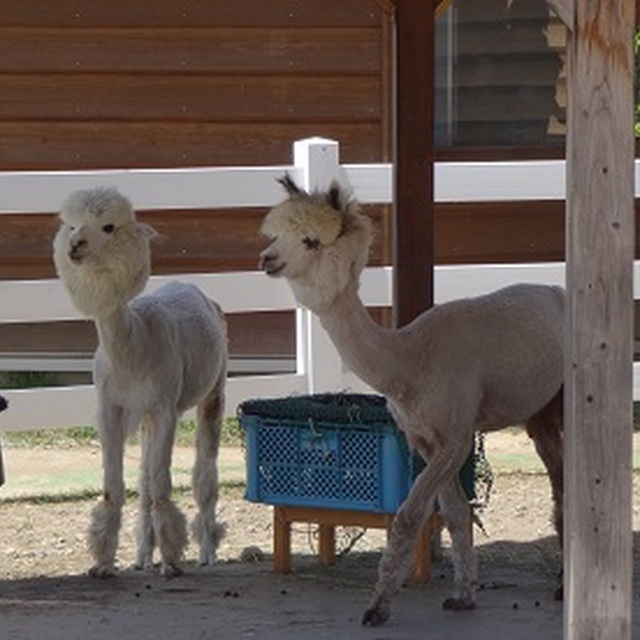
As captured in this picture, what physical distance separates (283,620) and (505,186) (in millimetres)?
4669

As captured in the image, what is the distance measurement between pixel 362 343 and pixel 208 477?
1.95 metres

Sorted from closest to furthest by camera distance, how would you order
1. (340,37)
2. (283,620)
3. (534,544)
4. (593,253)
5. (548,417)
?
(593,253) < (283,620) < (548,417) < (534,544) < (340,37)

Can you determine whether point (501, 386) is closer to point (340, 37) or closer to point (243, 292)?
point (243, 292)

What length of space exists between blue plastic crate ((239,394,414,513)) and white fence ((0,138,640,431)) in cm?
300

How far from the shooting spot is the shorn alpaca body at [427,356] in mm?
7551

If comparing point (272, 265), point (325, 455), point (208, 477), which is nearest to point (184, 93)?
point (208, 477)

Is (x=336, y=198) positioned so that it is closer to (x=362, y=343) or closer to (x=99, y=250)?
(x=362, y=343)

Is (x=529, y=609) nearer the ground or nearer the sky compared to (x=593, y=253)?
nearer the ground

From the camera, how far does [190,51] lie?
45.2 feet

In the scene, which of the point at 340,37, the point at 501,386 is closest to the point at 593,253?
the point at 501,386

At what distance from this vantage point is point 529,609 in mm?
8117

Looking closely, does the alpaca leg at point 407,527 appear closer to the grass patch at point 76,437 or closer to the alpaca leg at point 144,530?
the alpaca leg at point 144,530

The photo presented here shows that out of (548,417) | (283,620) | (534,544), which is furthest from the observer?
(534,544)

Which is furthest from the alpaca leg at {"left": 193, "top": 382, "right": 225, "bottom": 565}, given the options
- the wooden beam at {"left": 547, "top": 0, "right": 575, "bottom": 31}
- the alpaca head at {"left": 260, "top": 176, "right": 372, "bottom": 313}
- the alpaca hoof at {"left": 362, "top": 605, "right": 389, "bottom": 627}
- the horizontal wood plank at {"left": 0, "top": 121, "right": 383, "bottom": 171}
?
the horizontal wood plank at {"left": 0, "top": 121, "right": 383, "bottom": 171}
